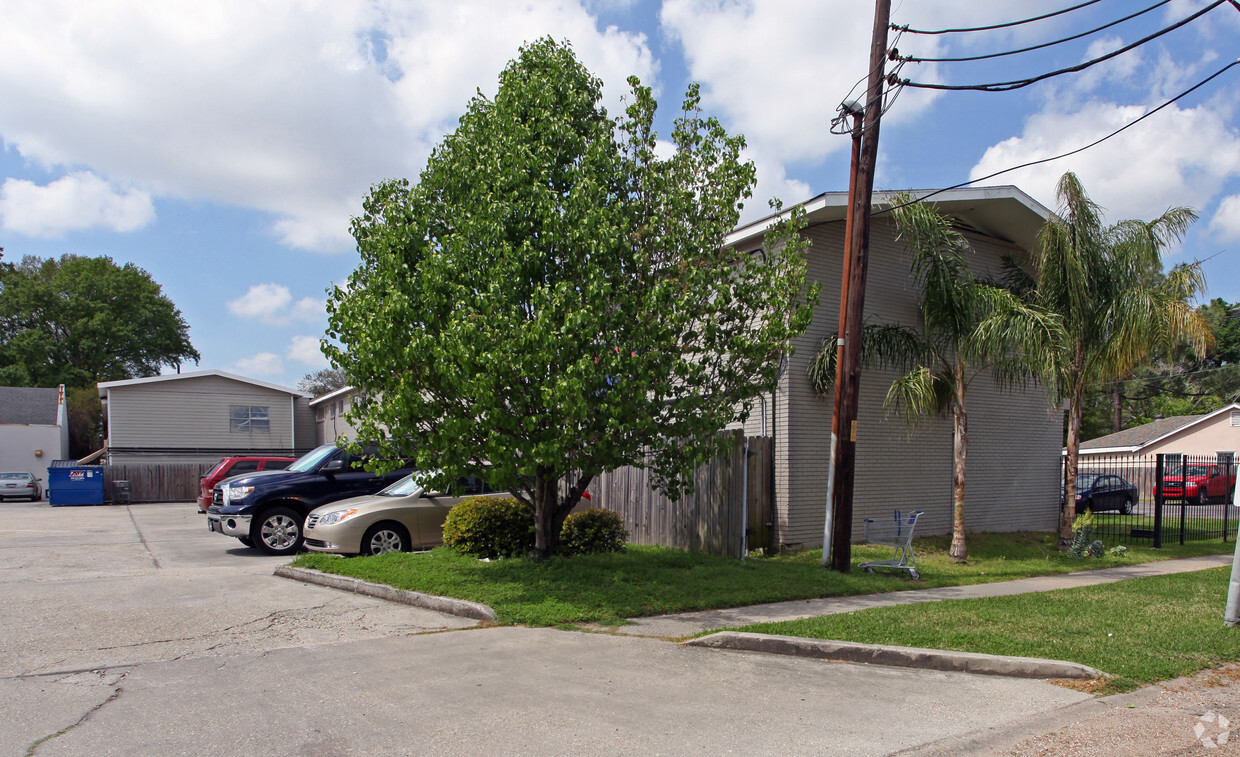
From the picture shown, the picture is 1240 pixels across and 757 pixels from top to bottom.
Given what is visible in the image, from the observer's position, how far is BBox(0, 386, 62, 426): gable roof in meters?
42.7

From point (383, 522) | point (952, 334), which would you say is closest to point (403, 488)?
point (383, 522)

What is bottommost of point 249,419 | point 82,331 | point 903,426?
point 249,419

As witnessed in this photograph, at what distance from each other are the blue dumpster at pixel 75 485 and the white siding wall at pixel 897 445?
26778 millimetres

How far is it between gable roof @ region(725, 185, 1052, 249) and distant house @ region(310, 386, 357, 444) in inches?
1012

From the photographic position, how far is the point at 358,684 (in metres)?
5.94

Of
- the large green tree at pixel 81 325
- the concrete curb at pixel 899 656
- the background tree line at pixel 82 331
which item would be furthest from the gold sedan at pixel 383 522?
the large green tree at pixel 81 325

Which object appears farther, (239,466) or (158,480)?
(158,480)

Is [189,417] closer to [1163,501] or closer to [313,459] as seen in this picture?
[313,459]

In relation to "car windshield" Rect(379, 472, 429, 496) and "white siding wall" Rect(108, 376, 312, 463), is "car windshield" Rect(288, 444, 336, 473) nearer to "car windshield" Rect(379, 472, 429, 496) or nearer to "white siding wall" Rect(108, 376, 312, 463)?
"car windshield" Rect(379, 472, 429, 496)

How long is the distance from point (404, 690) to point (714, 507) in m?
7.40

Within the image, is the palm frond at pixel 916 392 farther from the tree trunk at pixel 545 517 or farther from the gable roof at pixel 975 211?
the tree trunk at pixel 545 517

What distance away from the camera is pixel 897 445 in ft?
48.2

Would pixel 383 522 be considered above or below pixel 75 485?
above

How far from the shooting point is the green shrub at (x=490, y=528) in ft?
37.0
